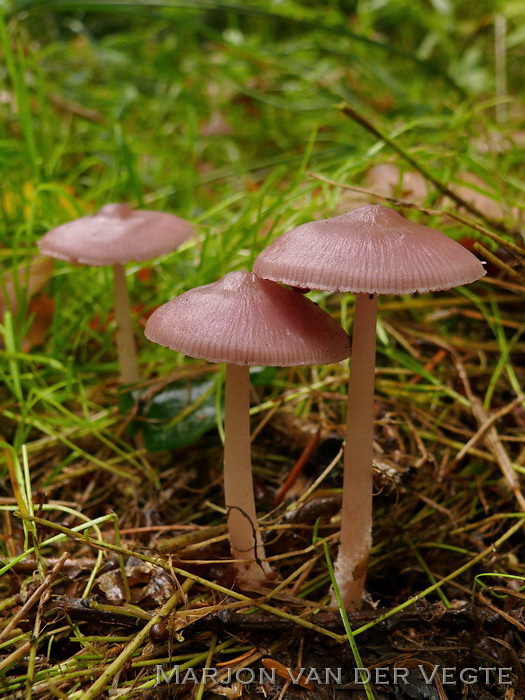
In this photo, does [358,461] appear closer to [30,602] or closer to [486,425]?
[486,425]

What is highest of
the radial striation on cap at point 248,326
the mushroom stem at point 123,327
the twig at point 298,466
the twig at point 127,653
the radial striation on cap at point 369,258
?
the radial striation on cap at point 369,258

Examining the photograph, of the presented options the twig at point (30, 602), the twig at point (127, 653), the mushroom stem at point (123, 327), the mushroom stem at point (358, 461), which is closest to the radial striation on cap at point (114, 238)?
the mushroom stem at point (123, 327)

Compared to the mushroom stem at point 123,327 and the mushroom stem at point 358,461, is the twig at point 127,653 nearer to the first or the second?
the mushroom stem at point 358,461

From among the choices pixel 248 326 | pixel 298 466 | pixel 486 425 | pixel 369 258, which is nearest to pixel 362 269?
pixel 369 258

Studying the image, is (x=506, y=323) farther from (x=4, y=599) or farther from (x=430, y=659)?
(x=4, y=599)

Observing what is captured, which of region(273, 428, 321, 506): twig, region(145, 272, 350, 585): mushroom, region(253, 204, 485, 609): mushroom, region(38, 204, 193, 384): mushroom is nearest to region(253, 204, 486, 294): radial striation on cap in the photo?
region(253, 204, 485, 609): mushroom

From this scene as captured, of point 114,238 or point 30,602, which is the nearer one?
point 30,602

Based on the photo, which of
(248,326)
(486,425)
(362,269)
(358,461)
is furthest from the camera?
(486,425)

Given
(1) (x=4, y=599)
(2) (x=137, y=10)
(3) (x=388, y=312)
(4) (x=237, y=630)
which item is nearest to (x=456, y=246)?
(4) (x=237, y=630)
